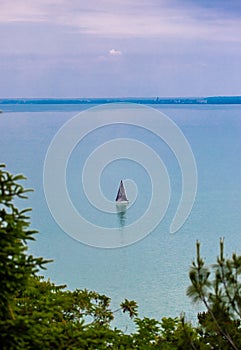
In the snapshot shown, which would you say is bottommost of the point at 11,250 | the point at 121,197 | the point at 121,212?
the point at 11,250

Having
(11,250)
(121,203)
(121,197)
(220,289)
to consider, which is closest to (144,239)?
(121,203)

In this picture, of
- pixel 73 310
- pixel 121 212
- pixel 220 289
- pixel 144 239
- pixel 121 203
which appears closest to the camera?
pixel 220 289

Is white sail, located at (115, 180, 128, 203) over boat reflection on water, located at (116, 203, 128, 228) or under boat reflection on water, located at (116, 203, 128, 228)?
over

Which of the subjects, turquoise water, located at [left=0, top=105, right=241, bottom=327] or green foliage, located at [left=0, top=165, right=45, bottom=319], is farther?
turquoise water, located at [left=0, top=105, right=241, bottom=327]

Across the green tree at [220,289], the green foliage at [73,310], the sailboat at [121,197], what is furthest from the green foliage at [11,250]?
the sailboat at [121,197]

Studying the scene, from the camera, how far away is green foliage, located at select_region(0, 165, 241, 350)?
2402mm

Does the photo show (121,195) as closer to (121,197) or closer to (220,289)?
(121,197)

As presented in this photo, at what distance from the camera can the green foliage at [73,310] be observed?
240 cm

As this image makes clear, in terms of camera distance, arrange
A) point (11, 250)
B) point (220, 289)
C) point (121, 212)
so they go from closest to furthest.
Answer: point (11, 250), point (220, 289), point (121, 212)

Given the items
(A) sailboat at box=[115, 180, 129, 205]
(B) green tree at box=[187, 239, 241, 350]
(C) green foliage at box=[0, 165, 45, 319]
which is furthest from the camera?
(A) sailboat at box=[115, 180, 129, 205]

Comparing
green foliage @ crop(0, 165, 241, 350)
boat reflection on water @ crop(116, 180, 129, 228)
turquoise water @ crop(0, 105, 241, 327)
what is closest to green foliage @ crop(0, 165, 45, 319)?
green foliage @ crop(0, 165, 241, 350)

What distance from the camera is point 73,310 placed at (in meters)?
3.71

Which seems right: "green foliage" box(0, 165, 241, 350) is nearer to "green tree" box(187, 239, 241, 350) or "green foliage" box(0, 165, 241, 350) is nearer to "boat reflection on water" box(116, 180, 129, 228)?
"green tree" box(187, 239, 241, 350)

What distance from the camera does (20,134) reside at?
31.0m
